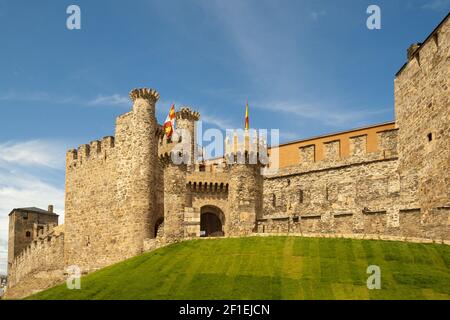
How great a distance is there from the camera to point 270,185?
4362 cm

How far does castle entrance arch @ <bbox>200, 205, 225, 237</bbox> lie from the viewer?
41844 mm

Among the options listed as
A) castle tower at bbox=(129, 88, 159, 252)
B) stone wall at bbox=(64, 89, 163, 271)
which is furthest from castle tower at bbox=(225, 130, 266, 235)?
stone wall at bbox=(64, 89, 163, 271)

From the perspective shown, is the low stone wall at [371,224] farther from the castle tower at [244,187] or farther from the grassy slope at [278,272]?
the grassy slope at [278,272]

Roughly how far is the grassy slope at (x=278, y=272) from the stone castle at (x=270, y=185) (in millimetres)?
3157

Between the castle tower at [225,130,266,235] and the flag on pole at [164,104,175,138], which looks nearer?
the castle tower at [225,130,266,235]

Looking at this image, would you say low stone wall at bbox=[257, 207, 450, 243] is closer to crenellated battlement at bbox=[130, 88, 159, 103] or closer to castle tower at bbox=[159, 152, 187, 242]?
castle tower at bbox=[159, 152, 187, 242]

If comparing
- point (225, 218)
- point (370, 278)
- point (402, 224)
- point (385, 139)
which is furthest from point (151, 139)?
point (370, 278)

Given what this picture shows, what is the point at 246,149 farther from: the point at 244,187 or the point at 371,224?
the point at 371,224

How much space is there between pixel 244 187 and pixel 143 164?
874 centimetres

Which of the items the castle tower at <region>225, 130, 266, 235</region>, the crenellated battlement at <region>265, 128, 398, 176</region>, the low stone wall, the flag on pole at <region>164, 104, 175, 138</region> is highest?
the flag on pole at <region>164, 104, 175, 138</region>

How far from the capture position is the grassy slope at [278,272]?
24.0 meters

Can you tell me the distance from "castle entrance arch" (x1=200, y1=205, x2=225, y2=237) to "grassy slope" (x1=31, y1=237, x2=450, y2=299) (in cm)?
733
